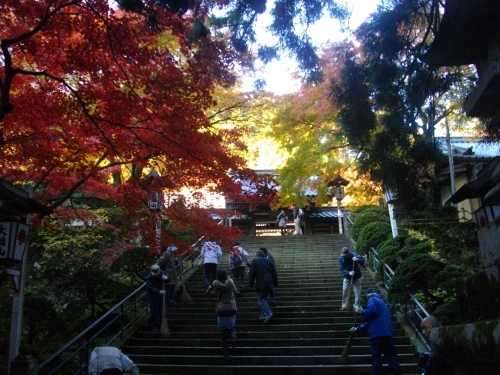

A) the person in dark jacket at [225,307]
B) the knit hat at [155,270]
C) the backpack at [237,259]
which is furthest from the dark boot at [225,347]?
the backpack at [237,259]

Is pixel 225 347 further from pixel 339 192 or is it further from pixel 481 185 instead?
pixel 339 192

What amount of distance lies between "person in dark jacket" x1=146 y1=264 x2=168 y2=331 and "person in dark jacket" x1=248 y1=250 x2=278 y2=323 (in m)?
2.01

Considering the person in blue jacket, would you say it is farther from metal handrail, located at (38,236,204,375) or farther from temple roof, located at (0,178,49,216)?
temple roof, located at (0,178,49,216)

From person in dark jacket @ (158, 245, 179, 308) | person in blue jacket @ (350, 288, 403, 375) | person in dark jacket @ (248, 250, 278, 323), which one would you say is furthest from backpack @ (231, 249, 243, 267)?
person in blue jacket @ (350, 288, 403, 375)

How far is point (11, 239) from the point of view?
20.9ft

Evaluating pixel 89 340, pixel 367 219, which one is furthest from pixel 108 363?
pixel 367 219

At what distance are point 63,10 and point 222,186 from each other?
15.0ft

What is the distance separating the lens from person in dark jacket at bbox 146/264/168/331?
9.84 meters

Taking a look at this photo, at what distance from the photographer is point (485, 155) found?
675 inches

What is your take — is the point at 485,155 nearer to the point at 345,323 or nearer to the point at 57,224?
the point at 345,323

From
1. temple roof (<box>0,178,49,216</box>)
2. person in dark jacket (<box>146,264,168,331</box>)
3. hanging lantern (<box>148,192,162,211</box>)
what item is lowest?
person in dark jacket (<box>146,264,168,331</box>)

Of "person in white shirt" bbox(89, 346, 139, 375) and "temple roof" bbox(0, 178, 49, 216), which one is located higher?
"temple roof" bbox(0, 178, 49, 216)

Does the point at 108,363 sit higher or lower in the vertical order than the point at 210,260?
lower

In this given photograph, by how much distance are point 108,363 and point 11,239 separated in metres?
2.27
